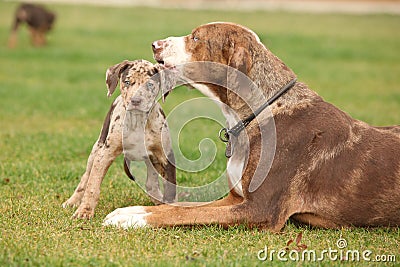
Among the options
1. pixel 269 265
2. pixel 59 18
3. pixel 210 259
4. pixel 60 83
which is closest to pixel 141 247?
pixel 210 259

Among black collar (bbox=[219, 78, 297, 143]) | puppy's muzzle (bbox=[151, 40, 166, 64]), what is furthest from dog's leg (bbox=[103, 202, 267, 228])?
puppy's muzzle (bbox=[151, 40, 166, 64])

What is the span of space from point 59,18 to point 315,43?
37.9 ft

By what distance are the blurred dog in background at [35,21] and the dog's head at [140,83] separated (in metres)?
17.6

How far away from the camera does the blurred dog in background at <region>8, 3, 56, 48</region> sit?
77.2 ft

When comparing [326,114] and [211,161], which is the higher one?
[326,114]

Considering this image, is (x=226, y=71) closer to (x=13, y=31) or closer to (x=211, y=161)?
(x=211, y=161)

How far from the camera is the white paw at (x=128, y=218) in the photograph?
19.1ft

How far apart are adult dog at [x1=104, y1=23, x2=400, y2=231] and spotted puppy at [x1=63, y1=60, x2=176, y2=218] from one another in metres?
0.53

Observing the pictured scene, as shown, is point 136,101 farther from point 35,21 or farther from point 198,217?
point 35,21

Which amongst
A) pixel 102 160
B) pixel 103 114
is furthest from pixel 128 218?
pixel 103 114

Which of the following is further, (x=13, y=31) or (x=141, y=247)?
(x=13, y=31)

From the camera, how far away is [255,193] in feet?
18.9

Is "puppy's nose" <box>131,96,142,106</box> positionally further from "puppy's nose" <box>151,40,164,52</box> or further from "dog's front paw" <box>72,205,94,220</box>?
"dog's front paw" <box>72,205,94,220</box>

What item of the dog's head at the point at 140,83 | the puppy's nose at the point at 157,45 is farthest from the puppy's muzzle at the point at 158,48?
the dog's head at the point at 140,83
